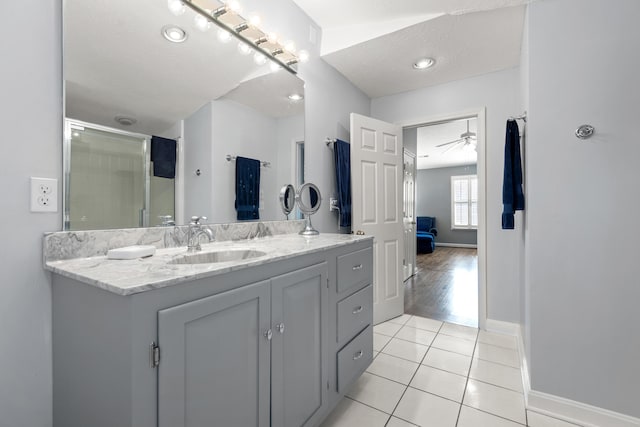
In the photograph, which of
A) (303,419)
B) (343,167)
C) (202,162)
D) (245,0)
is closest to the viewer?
(303,419)

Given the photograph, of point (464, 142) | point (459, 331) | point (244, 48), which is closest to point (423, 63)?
point (244, 48)

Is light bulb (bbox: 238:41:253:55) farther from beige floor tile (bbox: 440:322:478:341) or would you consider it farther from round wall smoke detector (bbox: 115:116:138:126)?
beige floor tile (bbox: 440:322:478:341)

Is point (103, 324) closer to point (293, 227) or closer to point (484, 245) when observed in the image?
point (293, 227)

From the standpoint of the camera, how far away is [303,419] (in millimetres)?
1199

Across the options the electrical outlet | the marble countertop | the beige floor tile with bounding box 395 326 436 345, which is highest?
the electrical outlet

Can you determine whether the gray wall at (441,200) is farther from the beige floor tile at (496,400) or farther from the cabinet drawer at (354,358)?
the cabinet drawer at (354,358)

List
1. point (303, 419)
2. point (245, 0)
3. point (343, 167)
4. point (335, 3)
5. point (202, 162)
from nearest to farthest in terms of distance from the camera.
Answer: point (303, 419), point (202, 162), point (245, 0), point (335, 3), point (343, 167)

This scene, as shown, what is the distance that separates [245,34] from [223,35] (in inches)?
6.0

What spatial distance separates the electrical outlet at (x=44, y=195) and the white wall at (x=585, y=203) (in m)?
2.23

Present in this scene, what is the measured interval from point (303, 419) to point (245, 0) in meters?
2.28

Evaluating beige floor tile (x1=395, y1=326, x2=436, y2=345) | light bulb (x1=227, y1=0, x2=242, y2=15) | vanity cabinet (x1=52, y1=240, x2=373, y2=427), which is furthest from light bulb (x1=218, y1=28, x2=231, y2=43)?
beige floor tile (x1=395, y1=326, x2=436, y2=345)

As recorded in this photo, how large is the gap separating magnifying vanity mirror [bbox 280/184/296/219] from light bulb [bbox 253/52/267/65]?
83 centimetres

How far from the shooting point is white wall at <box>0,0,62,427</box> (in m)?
0.89

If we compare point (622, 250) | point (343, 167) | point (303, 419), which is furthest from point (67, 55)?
point (622, 250)
